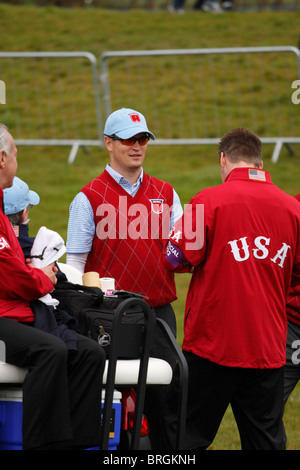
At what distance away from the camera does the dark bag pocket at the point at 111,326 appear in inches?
161

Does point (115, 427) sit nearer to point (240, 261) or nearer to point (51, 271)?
point (51, 271)

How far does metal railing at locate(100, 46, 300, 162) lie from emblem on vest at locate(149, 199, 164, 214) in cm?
664

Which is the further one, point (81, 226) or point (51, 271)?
point (81, 226)

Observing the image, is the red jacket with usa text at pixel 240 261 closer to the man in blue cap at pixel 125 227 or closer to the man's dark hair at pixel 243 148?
the man's dark hair at pixel 243 148

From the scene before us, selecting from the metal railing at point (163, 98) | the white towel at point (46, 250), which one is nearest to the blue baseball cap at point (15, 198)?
the white towel at point (46, 250)

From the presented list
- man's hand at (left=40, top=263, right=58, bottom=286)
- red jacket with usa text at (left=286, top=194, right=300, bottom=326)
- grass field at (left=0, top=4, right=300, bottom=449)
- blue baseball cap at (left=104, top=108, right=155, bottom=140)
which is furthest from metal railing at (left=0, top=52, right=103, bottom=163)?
man's hand at (left=40, top=263, right=58, bottom=286)

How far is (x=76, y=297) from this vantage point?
438 centimetres

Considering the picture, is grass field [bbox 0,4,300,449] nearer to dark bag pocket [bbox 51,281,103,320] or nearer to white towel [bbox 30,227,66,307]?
dark bag pocket [bbox 51,281,103,320]

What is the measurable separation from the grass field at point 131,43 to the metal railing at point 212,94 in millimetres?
360

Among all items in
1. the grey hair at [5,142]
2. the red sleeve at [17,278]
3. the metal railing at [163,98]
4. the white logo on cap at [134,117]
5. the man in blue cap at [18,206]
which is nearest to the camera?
the red sleeve at [17,278]

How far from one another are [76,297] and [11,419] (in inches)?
29.3

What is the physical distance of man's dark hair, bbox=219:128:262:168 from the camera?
4.52 m

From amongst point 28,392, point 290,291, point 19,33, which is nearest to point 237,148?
point 290,291

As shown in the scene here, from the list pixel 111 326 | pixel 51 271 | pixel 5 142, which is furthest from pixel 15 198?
pixel 111 326
